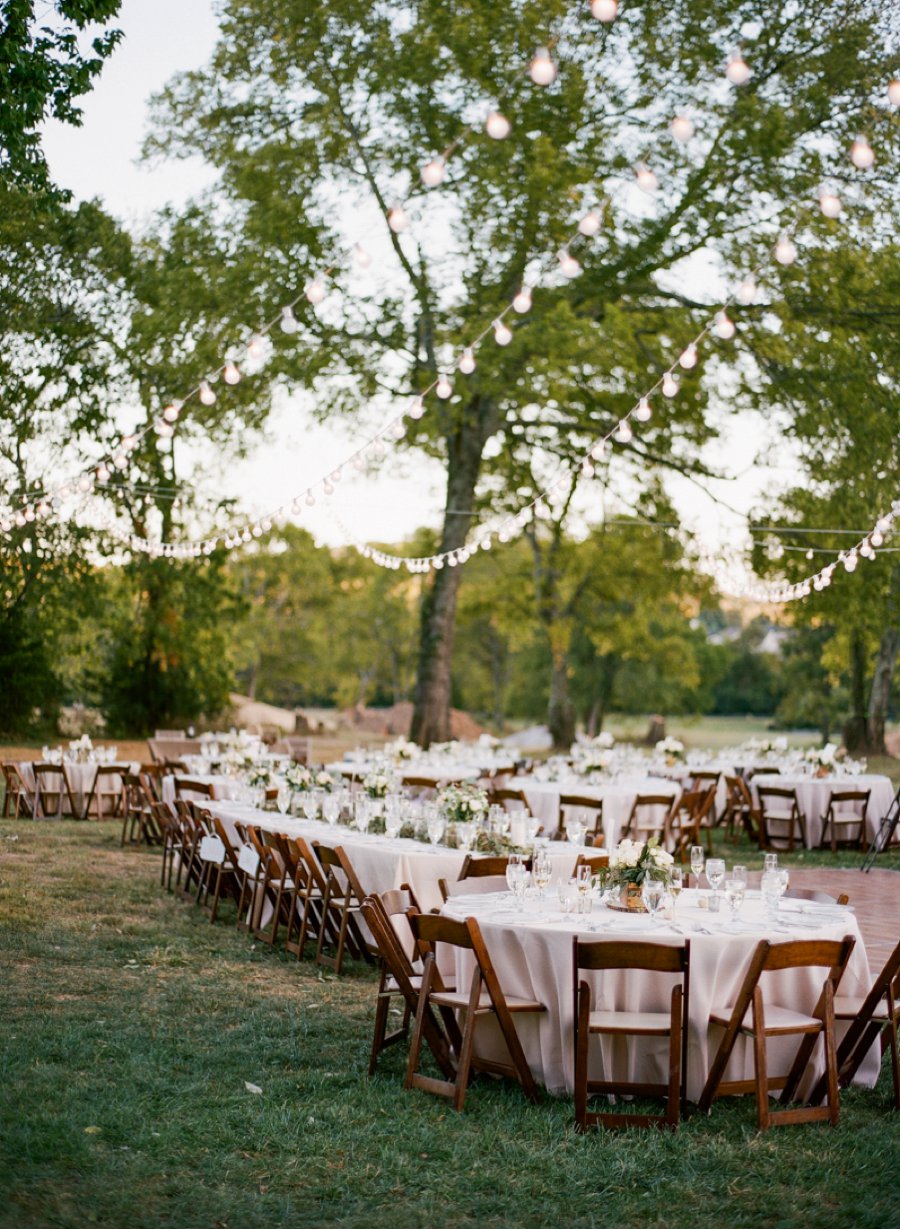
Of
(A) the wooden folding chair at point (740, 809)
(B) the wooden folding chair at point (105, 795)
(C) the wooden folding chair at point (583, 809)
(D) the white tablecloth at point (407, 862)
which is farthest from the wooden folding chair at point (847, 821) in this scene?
(B) the wooden folding chair at point (105, 795)

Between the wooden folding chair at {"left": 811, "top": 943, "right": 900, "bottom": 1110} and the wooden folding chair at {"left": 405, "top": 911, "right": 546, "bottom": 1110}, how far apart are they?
4.26ft

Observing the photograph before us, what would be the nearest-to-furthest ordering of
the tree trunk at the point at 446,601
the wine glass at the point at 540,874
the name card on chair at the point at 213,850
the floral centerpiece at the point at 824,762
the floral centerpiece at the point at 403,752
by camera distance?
the wine glass at the point at 540,874 → the name card on chair at the point at 213,850 → the floral centerpiece at the point at 824,762 → the floral centerpiece at the point at 403,752 → the tree trunk at the point at 446,601

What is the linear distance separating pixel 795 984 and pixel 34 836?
35.4 ft

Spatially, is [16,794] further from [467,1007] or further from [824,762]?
[467,1007]

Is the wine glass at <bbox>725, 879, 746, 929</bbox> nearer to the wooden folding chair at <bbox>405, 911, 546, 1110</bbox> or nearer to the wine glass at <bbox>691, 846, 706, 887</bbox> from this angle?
the wine glass at <bbox>691, 846, 706, 887</bbox>

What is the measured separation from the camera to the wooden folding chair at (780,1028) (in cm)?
525

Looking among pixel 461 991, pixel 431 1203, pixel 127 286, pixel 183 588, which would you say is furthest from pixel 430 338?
pixel 431 1203

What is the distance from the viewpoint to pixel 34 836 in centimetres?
1473

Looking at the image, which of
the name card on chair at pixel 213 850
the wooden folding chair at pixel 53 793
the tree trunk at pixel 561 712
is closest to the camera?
the name card on chair at pixel 213 850

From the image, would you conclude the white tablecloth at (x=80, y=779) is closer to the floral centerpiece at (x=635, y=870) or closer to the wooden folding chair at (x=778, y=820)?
the wooden folding chair at (x=778, y=820)

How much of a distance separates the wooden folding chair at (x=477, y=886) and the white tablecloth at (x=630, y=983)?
0.84m

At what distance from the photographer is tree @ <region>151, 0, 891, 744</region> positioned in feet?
65.9

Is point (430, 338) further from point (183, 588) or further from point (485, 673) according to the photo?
point (485, 673)

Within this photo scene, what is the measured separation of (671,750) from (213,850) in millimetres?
9173
